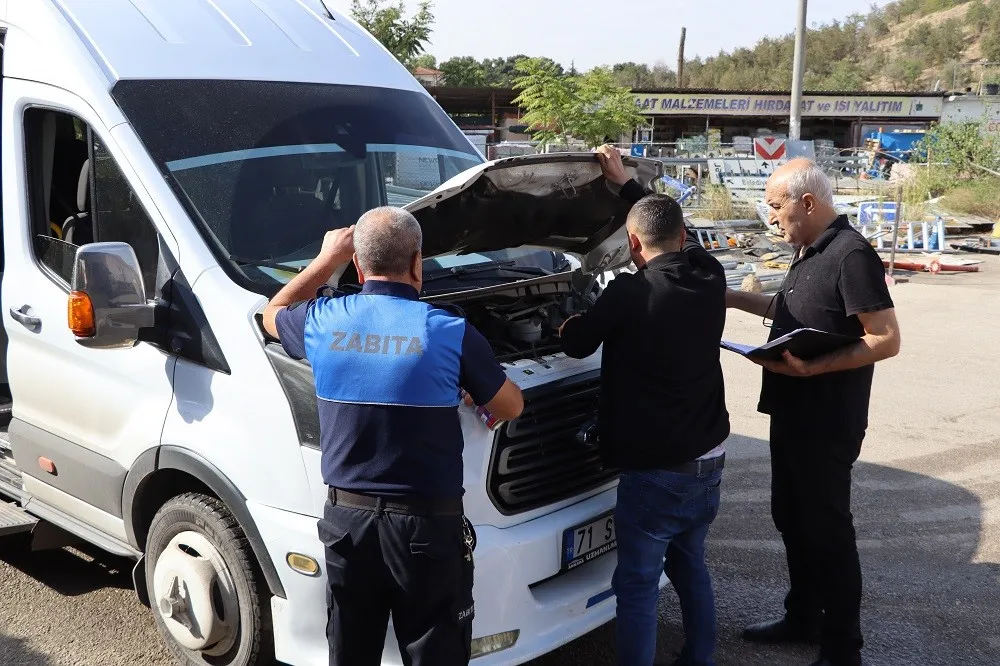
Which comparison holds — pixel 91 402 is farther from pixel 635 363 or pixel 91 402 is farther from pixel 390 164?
pixel 635 363

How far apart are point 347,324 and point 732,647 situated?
7.92ft

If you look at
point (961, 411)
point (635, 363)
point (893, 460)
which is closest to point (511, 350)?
point (635, 363)

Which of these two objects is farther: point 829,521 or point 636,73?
point 636,73

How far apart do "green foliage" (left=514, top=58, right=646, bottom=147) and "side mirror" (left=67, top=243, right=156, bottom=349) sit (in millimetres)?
18222

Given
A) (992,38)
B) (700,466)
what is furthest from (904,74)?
(700,466)

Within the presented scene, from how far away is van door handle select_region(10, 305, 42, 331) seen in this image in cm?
396

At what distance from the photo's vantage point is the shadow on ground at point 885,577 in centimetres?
402

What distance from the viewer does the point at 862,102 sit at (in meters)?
43.6

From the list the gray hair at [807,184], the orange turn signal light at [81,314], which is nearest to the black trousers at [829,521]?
the gray hair at [807,184]

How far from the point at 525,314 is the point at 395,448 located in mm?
1329

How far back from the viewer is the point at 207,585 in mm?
3324

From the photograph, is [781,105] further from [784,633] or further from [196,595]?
[196,595]

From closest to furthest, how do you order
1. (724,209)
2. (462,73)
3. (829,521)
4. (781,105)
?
(829,521), (724,209), (781,105), (462,73)

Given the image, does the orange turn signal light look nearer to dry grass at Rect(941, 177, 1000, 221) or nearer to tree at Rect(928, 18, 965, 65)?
dry grass at Rect(941, 177, 1000, 221)
